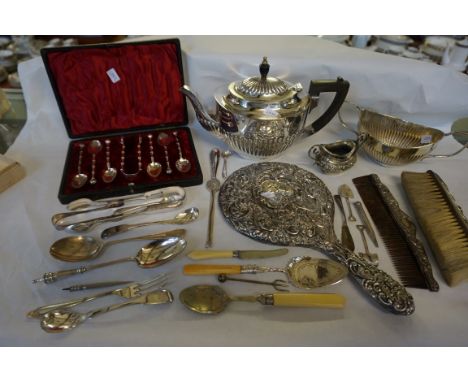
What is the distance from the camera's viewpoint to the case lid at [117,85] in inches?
29.1

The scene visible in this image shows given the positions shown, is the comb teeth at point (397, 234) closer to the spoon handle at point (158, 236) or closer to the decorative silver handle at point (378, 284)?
the decorative silver handle at point (378, 284)

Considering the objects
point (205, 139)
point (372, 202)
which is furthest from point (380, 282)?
point (205, 139)

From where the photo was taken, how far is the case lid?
74 cm

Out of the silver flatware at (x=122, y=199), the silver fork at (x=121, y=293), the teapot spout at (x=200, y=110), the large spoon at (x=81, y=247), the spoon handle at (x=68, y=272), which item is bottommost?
the silver fork at (x=121, y=293)

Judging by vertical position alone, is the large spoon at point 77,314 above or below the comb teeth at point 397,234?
below

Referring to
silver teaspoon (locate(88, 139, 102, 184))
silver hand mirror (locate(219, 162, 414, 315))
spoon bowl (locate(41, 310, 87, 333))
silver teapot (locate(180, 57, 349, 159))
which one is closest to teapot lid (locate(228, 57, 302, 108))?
silver teapot (locate(180, 57, 349, 159))

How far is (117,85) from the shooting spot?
796 mm

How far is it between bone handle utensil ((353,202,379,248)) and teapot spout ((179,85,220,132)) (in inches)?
14.6

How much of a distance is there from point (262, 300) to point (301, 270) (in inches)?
3.7

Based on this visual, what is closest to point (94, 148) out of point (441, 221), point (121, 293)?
point (121, 293)

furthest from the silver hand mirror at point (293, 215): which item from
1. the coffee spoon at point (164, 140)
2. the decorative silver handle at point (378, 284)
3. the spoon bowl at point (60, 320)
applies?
the spoon bowl at point (60, 320)

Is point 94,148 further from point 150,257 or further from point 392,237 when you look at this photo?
point 392,237

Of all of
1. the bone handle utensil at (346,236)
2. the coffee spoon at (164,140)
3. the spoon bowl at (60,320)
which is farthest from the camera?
the coffee spoon at (164,140)

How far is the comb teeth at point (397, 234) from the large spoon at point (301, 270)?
12 centimetres
